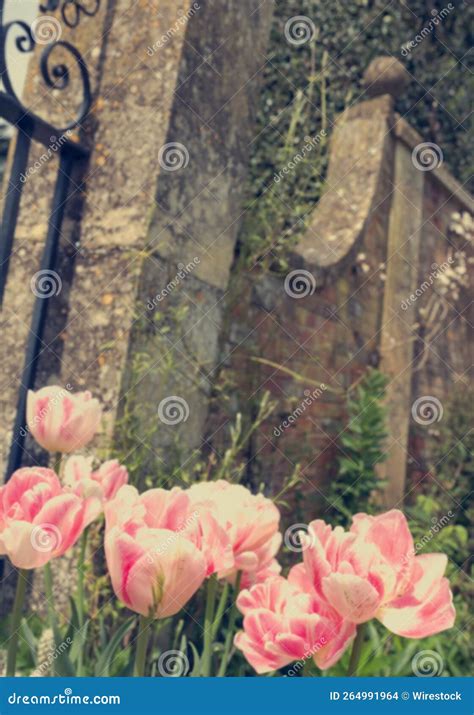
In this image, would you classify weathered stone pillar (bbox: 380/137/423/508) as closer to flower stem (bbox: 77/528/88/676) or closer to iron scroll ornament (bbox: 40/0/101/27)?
iron scroll ornament (bbox: 40/0/101/27)

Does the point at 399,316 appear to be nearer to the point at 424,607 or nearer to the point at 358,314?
the point at 358,314

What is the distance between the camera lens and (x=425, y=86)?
4.77 meters

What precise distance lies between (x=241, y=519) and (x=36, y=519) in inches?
13.2

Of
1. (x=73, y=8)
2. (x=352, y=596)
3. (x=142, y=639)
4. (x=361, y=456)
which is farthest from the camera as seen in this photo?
(x=361, y=456)

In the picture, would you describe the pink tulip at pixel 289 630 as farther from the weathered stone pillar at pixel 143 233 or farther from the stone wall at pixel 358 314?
the stone wall at pixel 358 314

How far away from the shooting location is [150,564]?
3.18 ft

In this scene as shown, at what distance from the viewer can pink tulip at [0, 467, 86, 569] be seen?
109 centimetres

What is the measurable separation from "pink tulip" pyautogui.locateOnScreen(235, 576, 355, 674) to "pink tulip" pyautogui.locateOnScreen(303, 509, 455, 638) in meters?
0.03

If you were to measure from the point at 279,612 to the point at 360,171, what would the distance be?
3.26 metres

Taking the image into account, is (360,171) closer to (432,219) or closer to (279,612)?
(432,219)

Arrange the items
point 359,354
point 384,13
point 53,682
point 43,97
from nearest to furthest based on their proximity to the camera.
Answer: point 53,682, point 43,97, point 359,354, point 384,13

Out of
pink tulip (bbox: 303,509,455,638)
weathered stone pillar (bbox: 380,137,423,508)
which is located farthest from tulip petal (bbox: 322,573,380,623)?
weathered stone pillar (bbox: 380,137,423,508)

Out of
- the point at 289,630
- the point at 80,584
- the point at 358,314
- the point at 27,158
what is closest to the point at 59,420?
the point at 80,584

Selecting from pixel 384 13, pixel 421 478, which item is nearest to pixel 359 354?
pixel 421 478
